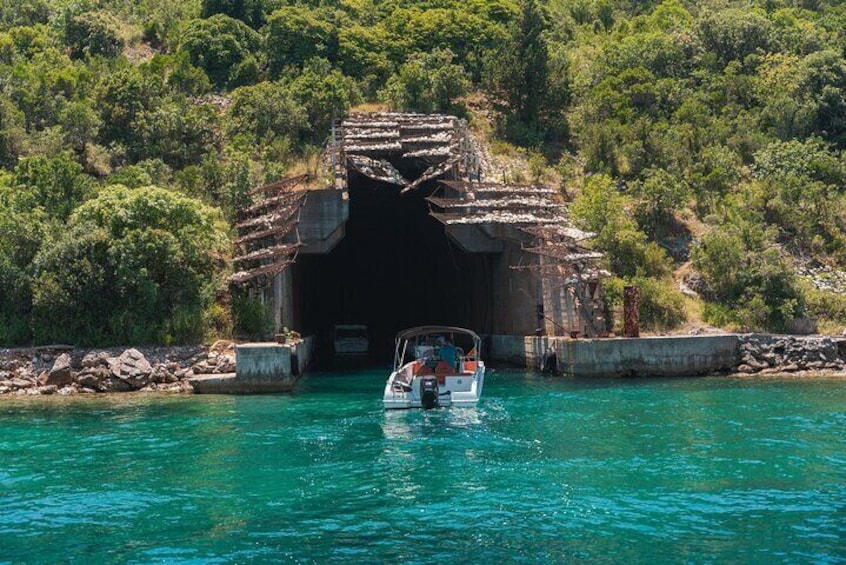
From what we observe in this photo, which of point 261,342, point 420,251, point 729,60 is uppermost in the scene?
point 729,60

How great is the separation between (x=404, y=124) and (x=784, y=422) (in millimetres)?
36514

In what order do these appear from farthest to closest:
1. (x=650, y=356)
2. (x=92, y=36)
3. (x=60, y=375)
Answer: (x=92, y=36), (x=650, y=356), (x=60, y=375)

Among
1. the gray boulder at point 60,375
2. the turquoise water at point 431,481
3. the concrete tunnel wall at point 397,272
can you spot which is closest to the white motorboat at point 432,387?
the turquoise water at point 431,481

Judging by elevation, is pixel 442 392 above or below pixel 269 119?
below

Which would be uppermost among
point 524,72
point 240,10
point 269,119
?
point 240,10

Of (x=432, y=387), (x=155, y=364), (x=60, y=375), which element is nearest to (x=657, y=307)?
(x=432, y=387)

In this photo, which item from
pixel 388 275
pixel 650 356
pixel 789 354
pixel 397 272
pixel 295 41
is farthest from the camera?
pixel 388 275

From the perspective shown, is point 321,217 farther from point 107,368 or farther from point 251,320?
point 107,368

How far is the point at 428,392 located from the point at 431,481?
35.5ft

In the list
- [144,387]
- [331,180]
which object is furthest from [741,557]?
[331,180]

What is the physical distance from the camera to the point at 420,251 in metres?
73.5

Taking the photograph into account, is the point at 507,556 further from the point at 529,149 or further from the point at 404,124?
the point at 529,149

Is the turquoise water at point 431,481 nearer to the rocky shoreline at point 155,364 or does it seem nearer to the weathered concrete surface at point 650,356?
the rocky shoreline at point 155,364

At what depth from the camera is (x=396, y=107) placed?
7281 cm
